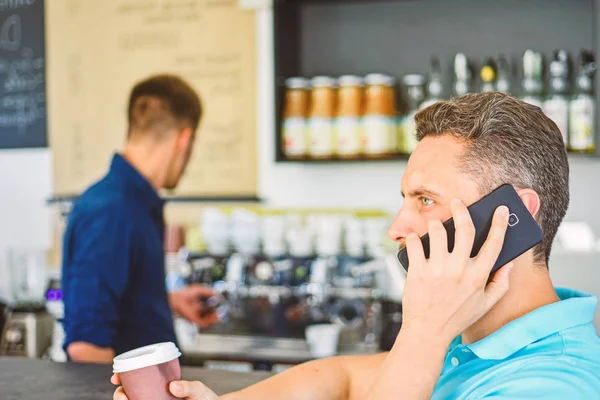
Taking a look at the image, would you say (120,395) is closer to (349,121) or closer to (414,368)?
(414,368)

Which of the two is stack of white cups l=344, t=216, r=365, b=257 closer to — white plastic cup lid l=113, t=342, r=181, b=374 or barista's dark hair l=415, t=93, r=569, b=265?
barista's dark hair l=415, t=93, r=569, b=265

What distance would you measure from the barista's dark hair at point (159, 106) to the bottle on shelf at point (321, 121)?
2.98 feet

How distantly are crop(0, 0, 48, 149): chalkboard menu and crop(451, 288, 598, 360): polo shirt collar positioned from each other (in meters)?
3.62

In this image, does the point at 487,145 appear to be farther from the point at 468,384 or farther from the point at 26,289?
the point at 26,289

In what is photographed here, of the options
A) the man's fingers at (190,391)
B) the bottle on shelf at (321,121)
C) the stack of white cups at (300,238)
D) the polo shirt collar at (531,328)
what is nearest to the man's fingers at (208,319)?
the stack of white cups at (300,238)

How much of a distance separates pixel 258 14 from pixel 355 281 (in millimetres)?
1516

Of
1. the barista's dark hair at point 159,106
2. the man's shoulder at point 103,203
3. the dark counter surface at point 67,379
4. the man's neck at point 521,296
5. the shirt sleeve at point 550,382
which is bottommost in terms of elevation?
→ the dark counter surface at point 67,379

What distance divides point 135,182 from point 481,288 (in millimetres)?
1542

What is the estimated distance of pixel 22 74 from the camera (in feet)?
14.2

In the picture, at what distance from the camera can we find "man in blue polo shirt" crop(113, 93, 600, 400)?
110 centimetres

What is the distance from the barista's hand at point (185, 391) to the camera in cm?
109

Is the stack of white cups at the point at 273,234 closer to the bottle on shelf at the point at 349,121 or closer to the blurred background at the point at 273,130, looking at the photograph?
the blurred background at the point at 273,130

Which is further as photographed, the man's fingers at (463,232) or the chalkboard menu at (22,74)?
the chalkboard menu at (22,74)

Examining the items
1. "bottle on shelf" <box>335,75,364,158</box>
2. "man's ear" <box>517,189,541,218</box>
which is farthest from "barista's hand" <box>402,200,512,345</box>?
"bottle on shelf" <box>335,75,364,158</box>
